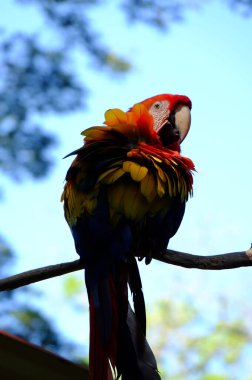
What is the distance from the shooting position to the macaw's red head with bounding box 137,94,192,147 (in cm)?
219

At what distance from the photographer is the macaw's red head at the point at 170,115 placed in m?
Result: 2.19

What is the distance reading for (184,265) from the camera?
61.9 inches

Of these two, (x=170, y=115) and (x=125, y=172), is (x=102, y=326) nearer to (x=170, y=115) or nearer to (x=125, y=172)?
(x=125, y=172)

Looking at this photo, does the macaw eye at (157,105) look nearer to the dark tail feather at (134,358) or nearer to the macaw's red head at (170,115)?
the macaw's red head at (170,115)

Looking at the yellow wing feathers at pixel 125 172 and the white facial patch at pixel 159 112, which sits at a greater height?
the white facial patch at pixel 159 112

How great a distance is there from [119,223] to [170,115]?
66 centimetres

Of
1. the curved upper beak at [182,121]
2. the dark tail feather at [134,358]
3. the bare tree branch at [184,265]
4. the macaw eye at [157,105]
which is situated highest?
the macaw eye at [157,105]

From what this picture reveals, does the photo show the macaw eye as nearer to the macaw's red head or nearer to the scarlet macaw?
the macaw's red head

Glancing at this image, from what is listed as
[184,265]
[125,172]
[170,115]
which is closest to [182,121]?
[170,115]

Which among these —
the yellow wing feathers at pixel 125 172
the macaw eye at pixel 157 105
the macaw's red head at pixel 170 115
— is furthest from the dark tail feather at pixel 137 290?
the macaw eye at pixel 157 105

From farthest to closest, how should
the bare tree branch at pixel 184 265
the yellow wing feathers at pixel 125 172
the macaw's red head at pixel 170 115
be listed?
the macaw's red head at pixel 170 115
the yellow wing feathers at pixel 125 172
the bare tree branch at pixel 184 265

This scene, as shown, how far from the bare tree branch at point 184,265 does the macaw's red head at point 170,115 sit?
25.2 inches

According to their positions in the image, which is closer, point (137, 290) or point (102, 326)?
point (102, 326)

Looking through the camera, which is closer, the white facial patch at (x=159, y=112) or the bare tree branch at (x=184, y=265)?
the bare tree branch at (x=184, y=265)
